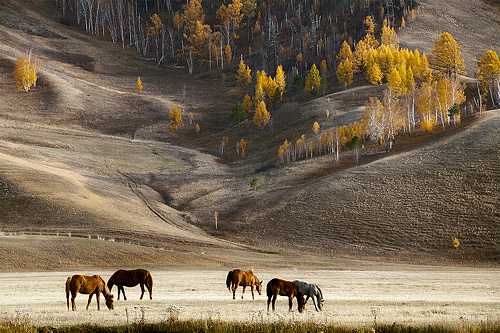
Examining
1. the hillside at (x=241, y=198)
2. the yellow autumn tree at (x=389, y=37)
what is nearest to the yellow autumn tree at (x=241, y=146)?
the hillside at (x=241, y=198)

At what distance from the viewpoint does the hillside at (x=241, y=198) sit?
5872 centimetres

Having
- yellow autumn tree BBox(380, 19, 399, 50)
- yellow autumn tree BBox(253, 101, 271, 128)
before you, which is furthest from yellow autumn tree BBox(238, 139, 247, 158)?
yellow autumn tree BBox(380, 19, 399, 50)

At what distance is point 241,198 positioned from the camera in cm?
8525

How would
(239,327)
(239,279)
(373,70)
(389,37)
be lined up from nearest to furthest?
(239,327) < (239,279) < (373,70) < (389,37)

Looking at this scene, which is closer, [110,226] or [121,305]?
[121,305]

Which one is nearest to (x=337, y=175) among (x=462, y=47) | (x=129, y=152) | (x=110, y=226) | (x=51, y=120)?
(x=110, y=226)

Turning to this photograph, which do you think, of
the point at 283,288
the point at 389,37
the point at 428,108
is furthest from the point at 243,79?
the point at 283,288

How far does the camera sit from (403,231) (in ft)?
212

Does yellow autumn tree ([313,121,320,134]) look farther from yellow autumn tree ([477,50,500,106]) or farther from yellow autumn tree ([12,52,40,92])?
yellow autumn tree ([12,52,40,92])

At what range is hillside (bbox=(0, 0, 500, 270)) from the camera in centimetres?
5872

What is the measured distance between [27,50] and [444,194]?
502ft

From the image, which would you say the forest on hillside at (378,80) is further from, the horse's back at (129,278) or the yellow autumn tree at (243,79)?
the horse's back at (129,278)

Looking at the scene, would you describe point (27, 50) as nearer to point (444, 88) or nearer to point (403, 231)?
point (444, 88)

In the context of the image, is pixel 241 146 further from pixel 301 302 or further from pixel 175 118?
pixel 301 302
